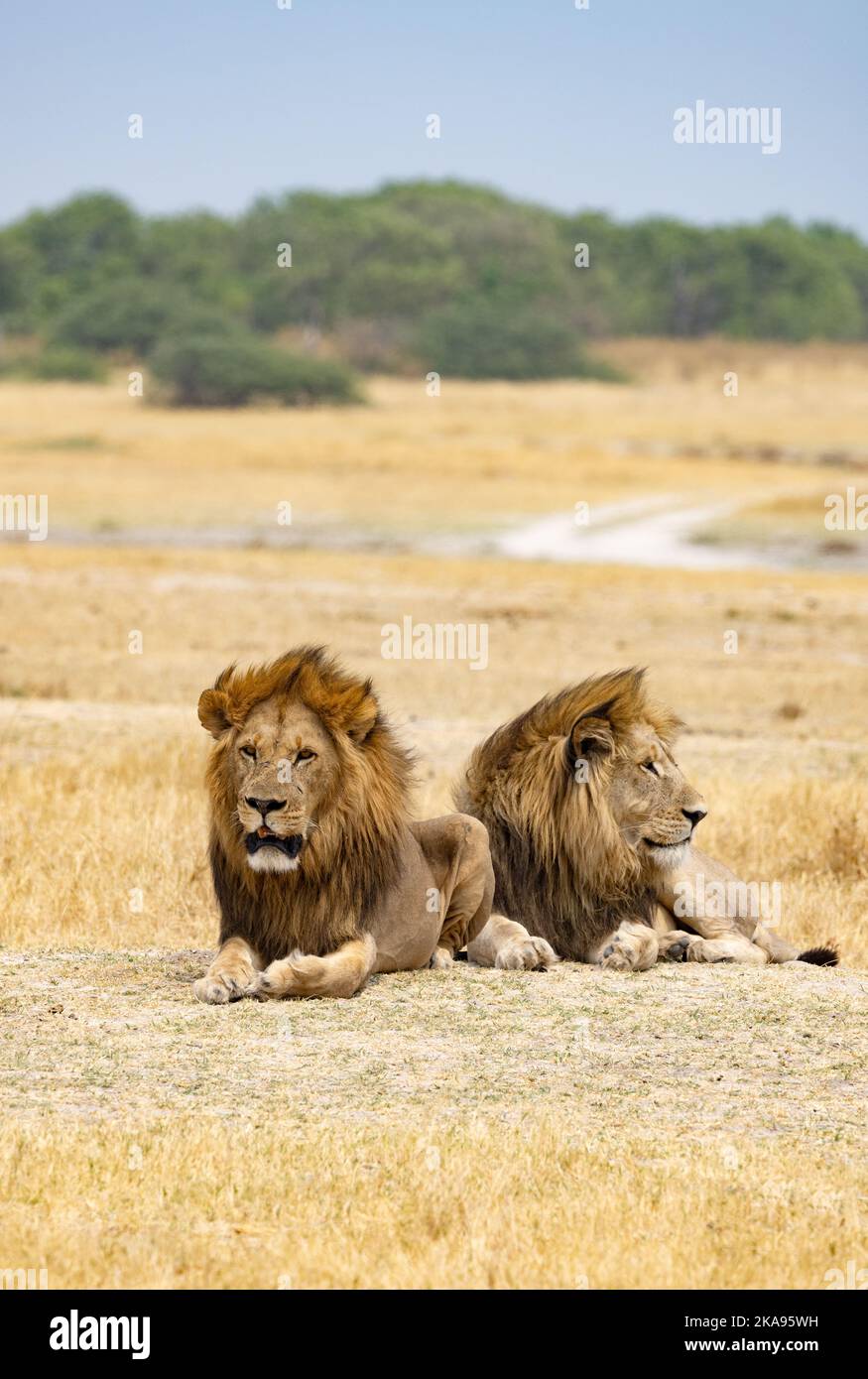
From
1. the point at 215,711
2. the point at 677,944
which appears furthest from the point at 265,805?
the point at 677,944

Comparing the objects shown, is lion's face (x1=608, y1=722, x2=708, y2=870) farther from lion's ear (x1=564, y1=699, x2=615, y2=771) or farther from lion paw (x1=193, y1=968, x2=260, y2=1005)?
lion paw (x1=193, y1=968, x2=260, y2=1005)

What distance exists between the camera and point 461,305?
80.5m

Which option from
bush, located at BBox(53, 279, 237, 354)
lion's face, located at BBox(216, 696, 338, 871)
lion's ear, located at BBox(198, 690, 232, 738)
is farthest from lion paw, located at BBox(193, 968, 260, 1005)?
bush, located at BBox(53, 279, 237, 354)

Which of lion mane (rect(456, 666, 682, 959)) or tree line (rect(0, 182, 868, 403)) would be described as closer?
lion mane (rect(456, 666, 682, 959))

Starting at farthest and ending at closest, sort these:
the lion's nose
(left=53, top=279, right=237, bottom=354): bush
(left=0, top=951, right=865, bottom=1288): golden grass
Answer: (left=53, top=279, right=237, bottom=354): bush → the lion's nose → (left=0, top=951, right=865, bottom=1288): golden grass

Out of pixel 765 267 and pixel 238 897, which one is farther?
pixel 765 267


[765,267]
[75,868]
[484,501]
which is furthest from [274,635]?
[765,267]

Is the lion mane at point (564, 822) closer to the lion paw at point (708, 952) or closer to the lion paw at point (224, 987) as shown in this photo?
the lion paw at point (708, 952)

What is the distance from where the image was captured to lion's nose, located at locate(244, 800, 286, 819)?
7770 mm

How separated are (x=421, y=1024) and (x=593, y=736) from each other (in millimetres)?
1607

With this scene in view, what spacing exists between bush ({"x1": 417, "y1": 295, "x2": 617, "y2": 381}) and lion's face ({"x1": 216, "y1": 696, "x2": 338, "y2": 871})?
67.5 m

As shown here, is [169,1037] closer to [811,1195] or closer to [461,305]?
[811,1195]

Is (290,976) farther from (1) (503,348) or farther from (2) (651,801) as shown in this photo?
(1) (503,348)
